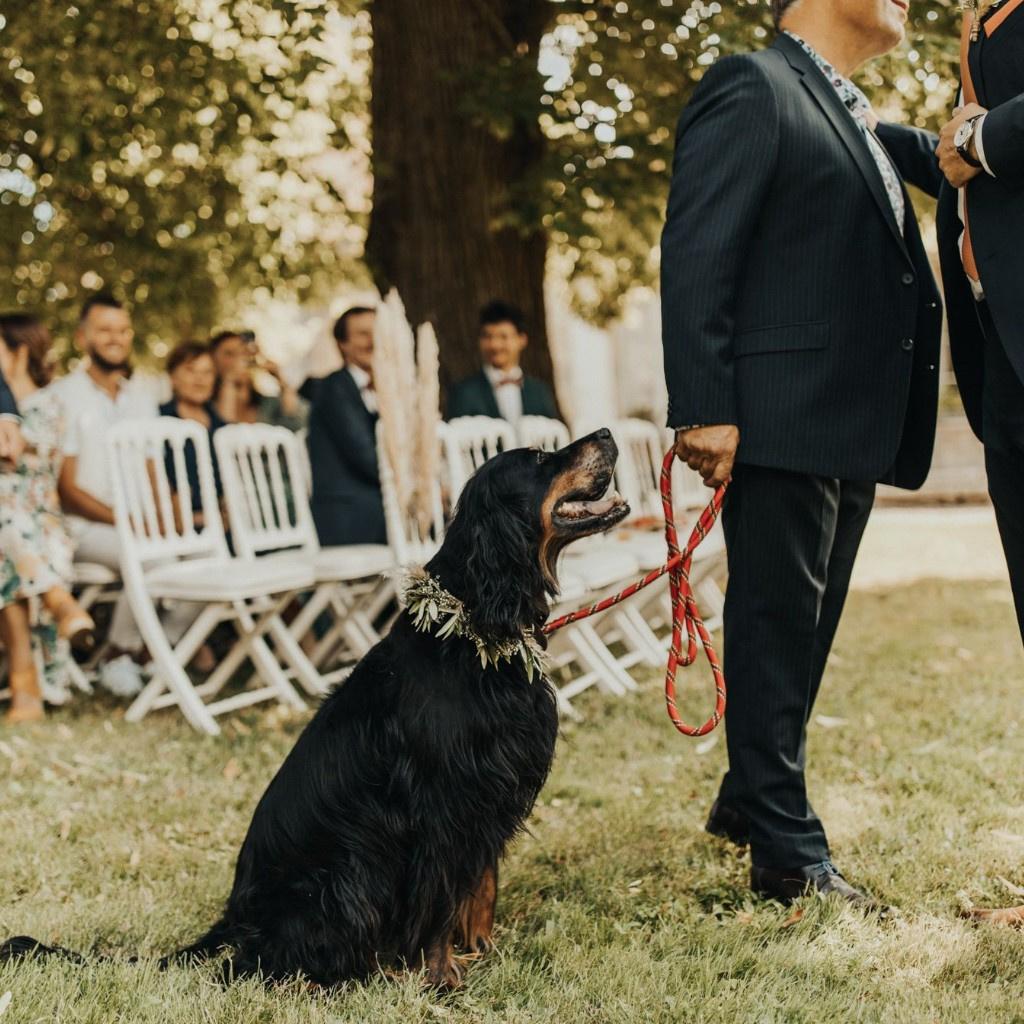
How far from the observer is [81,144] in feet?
25.2

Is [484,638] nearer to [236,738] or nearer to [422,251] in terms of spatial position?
[236,738]

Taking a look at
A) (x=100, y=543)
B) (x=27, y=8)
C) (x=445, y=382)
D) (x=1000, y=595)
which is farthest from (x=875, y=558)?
(x=27, y=8)

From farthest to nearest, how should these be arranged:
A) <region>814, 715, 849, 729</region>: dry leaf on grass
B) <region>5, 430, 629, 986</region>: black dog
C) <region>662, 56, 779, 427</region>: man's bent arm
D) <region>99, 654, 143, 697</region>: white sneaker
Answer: <region>99, 654, 143, 697</region>: white sneaker
<region>814, 715, 849, 729</region>: dry leaf on grass
<region>662, 56, 779, 427</region>: man's bent arm
<region>5, 430, 629, 986</region>: black dog

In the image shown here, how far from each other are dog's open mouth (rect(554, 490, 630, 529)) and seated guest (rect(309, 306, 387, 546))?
3.50m

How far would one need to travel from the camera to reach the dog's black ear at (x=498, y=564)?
2.68 metres

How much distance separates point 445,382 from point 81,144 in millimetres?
2855

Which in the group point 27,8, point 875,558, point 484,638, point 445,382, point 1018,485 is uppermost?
point 27,8

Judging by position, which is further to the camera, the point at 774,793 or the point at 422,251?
the point at 422,251

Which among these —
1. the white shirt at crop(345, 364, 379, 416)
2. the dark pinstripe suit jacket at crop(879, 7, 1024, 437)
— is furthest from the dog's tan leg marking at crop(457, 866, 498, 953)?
the white shirt at crop(345, 364, 379, 416)

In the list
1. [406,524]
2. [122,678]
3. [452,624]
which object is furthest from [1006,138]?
[122,678]

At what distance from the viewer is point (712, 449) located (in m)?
2.85

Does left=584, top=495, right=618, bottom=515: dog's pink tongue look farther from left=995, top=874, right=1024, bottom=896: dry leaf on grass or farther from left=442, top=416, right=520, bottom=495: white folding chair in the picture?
left=442, top=416, right=520, bottom=495: white folding chair

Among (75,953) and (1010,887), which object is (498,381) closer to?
(1010,887)

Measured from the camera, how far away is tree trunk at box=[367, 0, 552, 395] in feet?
24.6
